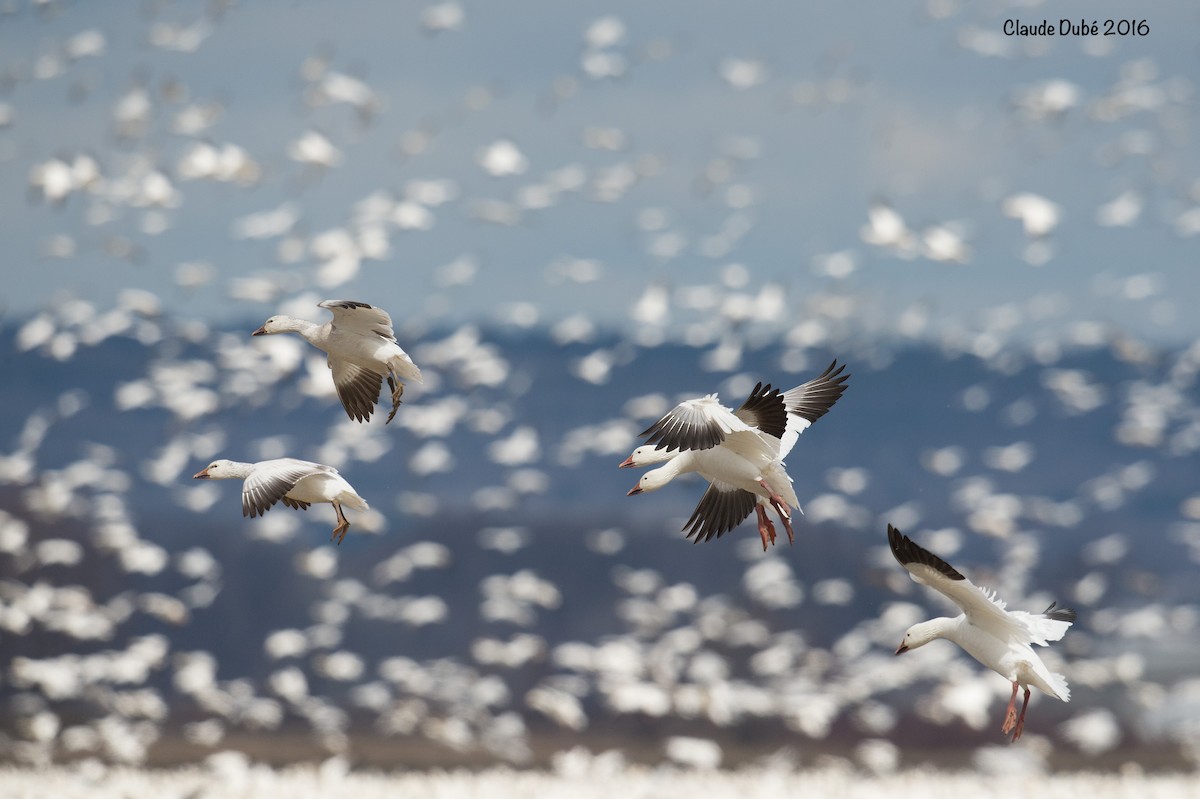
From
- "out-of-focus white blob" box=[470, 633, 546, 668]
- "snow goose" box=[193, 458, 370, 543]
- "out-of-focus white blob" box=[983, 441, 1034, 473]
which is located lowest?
"out-of-focus white blob" box=[983, 441, 1034, 473]

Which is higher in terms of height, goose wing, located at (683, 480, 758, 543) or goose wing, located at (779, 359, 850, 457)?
goose wing, located at (779, 359, 850, 457)

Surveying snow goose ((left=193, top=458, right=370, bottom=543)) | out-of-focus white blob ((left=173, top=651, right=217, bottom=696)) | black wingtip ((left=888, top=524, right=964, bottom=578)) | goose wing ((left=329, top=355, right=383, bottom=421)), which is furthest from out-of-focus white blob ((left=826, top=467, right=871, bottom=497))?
black wingtip ((left=888, top=524, right=964, bottom=578))

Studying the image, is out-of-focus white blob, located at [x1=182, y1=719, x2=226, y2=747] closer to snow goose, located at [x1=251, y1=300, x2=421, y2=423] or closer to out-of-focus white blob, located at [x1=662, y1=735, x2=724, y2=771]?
out-of-focus white blob, located at [x1=662, y1=735, x2=724, y2=771]

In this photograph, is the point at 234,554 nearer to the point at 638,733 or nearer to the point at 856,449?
the point at 638,733

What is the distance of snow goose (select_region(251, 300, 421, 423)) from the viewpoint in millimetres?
7965

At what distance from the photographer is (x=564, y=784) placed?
1019 inches

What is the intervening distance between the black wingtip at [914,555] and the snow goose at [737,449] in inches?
30.6

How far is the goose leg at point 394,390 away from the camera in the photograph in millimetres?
7500

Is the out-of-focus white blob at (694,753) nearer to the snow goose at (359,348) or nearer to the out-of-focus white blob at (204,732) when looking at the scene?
the out-of-focus white blob at (204,732)

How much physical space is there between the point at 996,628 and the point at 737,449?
141cm

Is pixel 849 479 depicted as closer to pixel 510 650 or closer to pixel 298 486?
pixel 510 650

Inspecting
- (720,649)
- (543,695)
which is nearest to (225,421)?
(720,649)

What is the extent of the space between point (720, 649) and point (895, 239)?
18076 millimetres

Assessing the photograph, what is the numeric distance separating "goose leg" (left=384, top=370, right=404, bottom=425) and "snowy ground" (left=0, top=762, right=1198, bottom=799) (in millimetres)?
15580
